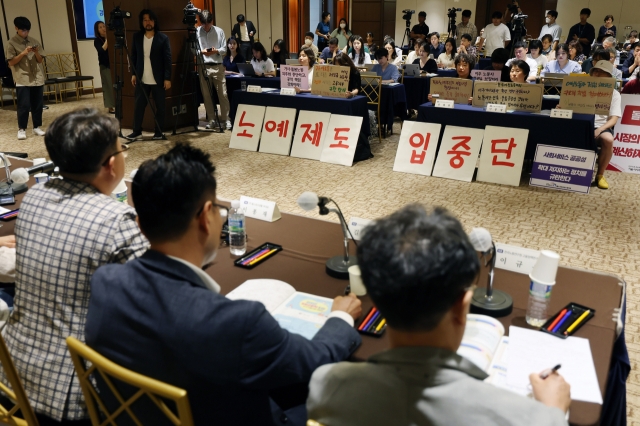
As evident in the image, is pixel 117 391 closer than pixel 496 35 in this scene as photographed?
Yes

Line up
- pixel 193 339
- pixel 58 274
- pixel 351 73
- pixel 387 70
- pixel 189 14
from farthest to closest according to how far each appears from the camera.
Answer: pixel 387 70 → pixel 189 14 → pixel 351 73 → pixel 58 274 → pixel 193 339

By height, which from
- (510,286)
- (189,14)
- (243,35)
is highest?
(189,14)

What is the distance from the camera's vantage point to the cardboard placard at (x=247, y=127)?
570 cm

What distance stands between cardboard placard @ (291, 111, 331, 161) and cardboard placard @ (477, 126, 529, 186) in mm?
1552

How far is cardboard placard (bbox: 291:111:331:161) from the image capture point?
5.32m

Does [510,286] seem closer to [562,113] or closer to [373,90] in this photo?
[562,113]

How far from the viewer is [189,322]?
101 cm

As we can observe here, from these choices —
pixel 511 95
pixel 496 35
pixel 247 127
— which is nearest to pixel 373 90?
pixel 247 127

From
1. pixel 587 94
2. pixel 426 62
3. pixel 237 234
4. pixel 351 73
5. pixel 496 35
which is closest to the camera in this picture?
pixel 237 234

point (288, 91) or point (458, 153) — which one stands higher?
point (288, 91)

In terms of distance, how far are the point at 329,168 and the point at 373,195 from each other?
0.89 metres

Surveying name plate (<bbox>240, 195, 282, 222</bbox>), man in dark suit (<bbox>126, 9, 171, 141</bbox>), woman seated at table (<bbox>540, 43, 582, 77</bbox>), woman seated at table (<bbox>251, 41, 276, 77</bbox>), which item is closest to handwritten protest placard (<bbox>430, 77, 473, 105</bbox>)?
woman seated at table (<bbox>540, 43, 582, 77</bbox>)

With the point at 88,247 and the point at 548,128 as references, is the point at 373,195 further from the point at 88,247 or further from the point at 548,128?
the point at 88,247

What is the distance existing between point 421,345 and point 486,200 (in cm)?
358
